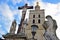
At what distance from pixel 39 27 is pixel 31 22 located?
320cm

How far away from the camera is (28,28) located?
148 feet

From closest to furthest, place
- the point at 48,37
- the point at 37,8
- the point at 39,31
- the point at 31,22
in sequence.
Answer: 1. the point at 48,37
2. the point at 39,31
3. the point at 31,22
4. the point at 37,8

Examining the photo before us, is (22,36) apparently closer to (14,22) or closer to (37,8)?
(14,22)

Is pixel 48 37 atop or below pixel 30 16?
below

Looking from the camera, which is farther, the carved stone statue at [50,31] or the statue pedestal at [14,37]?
the statue pedestal at [14,37]

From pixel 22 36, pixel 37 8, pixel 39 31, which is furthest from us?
pixel 37 8

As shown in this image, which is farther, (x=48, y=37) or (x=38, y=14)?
(x=38, y=14)

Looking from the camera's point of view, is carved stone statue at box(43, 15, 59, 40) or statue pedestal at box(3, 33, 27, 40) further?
statue pedestal at box(3, 33, 27, 40)

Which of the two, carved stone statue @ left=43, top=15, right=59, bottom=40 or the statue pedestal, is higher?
the statue pedestal

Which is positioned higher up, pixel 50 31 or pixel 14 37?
pixel 14 37

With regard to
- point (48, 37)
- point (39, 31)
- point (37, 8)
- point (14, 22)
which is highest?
point (37, 8)

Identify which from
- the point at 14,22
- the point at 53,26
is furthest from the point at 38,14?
the point at 53,26

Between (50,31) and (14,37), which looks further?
(14,37)

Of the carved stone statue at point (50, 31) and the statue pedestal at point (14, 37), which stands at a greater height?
the statue pedestal at point (14, 37)
